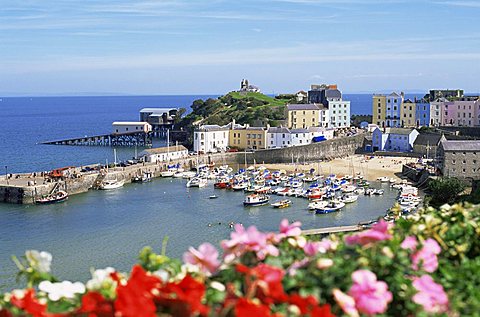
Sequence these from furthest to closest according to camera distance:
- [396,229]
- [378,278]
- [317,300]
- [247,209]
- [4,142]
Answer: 1. [4,142]
2. [247,209]
3. [396,229]
4. [378,278]
5. [317,300]

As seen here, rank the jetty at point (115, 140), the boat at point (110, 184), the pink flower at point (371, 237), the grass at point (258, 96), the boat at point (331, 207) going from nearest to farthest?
the pink flower at point (371, 237), the boat at point (331, 207), the boat at point (110, 184), the jetty at point (115, 140), the grass at point (258, 96)

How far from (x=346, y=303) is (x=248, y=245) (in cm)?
66

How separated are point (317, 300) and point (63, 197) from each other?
28605 millimetres

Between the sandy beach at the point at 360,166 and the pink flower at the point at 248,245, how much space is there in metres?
33.8

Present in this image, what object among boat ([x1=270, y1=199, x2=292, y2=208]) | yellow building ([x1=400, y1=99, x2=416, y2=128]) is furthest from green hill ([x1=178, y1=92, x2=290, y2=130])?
boat ([x1=270, y1=199, x2=292, y2=208])

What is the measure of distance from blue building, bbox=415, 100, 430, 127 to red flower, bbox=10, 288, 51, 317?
52.3 metres

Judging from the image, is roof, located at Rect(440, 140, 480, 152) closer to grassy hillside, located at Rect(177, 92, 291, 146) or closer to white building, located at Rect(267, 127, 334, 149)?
white building, located at Rect(267, 127, 334, 149)

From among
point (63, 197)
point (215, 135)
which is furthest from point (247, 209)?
point (215, 135)

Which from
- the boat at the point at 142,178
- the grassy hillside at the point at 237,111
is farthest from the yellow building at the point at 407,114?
the boat at the point at 142,178

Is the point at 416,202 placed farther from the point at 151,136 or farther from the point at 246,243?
the point at 151,136

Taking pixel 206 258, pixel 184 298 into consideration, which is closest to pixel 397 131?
pixel 206 258

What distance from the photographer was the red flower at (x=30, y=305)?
267cm

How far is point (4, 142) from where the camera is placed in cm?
6544

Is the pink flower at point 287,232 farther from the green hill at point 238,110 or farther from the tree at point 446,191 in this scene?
the green hill at point 238,110
